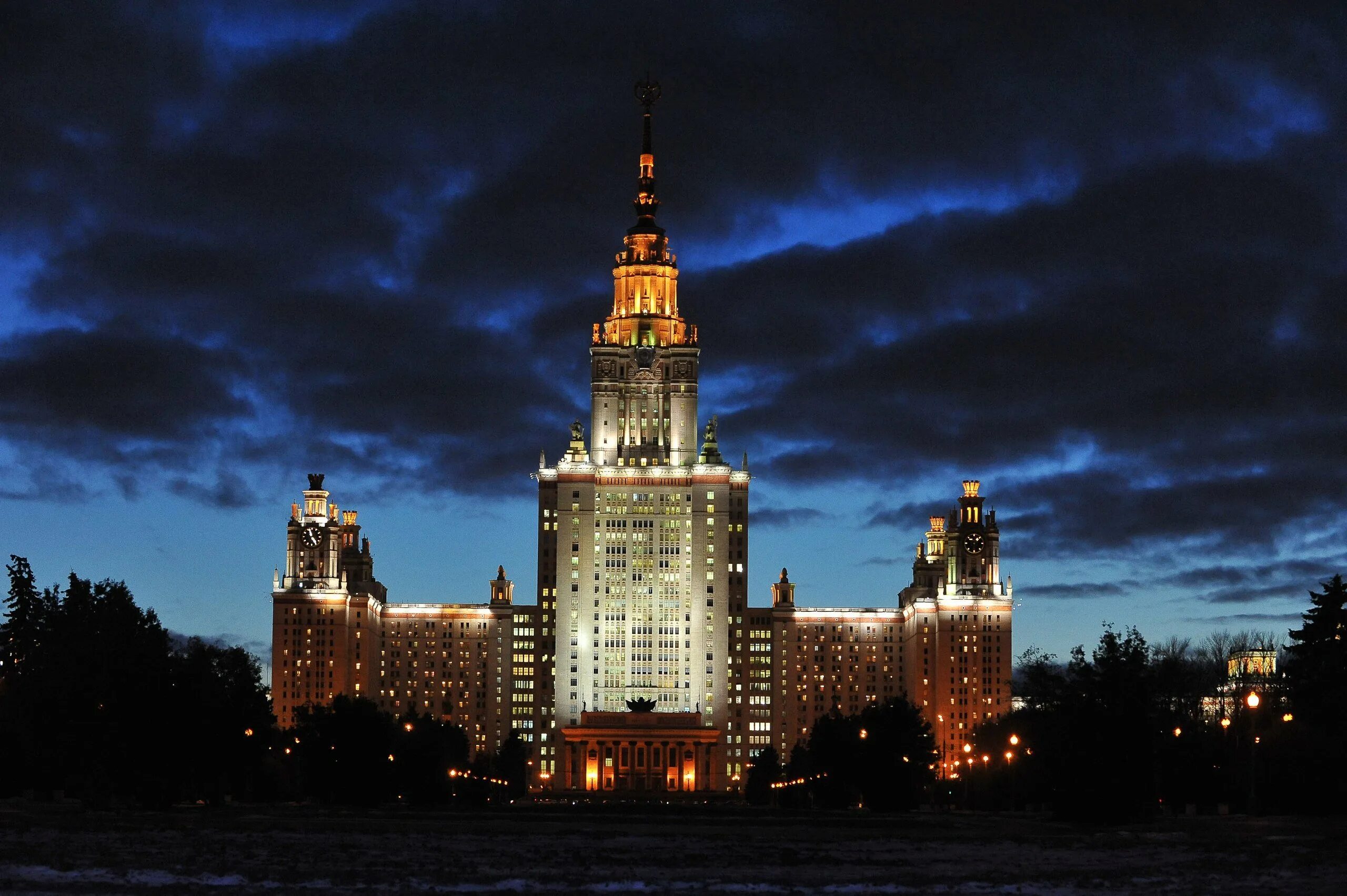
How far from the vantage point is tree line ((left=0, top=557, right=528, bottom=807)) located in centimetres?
10331

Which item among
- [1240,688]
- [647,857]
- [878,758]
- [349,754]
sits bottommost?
[647,857]

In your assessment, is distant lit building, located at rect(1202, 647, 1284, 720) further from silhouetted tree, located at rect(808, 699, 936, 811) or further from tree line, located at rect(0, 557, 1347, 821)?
silhouetted tree, located at rect(808, 699, 936, 811)

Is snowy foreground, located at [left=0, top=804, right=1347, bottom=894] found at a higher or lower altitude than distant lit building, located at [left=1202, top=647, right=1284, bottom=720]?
lower

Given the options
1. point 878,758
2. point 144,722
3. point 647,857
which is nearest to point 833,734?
point 878,758

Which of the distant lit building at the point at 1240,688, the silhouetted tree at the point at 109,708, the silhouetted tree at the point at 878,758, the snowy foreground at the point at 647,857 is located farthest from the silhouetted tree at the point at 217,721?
the distant lit building at the point at 1240,688

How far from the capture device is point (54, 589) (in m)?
127

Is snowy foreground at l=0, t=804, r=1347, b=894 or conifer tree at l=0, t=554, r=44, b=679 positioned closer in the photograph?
snowy foreground at l=0, t=804, r=1347, b=894

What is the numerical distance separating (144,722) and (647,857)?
51444 mm

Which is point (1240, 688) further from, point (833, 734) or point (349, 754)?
point (349, 754)

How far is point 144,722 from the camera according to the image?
10681 centimetres

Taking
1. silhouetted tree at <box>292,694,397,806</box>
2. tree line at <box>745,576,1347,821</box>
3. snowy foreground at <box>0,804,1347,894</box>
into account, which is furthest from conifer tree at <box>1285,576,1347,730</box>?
silhouetted tree at <box>292,694,397,806</box>

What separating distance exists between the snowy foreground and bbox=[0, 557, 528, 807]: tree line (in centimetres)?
999

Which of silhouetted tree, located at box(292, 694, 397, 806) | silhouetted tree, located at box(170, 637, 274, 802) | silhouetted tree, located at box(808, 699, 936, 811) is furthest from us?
silhouetted tree, located at box(808, 699, 936, 811)

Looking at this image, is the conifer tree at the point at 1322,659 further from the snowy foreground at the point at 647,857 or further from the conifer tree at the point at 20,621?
the conifer tree at the point at 20,621
